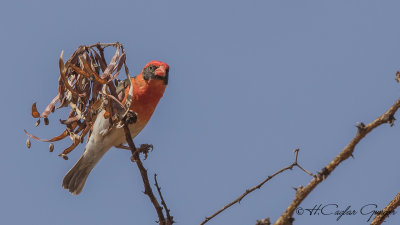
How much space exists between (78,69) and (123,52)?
288mm

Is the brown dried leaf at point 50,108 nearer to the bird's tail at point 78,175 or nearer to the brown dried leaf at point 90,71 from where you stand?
the brown dried leaf at point 90,71

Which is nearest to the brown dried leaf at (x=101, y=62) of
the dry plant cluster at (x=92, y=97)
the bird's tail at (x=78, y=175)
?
the dry plant cluster at (x=92, y=97)

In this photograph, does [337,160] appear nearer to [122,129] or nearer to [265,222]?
[265,222]

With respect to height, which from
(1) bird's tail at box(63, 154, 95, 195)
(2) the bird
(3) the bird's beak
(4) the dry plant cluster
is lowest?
(4) the dry plant cluster

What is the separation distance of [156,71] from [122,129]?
77cm

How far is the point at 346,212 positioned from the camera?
3154 millimetres

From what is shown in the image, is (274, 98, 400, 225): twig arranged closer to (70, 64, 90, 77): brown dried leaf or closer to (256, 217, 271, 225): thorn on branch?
(256, 217, 271, 225): thorn on branch

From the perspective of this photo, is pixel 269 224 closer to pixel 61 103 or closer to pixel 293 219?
pixel 293 219

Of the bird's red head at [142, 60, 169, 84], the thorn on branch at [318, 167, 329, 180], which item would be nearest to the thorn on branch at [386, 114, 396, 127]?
the thorn on branch at [318, 167, 329, 180]

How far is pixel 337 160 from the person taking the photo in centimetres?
207

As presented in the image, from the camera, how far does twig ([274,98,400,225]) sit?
1989 mm

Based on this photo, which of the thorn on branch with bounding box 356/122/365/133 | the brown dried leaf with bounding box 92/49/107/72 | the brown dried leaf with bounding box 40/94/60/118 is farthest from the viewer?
the brown dried leaf with bounding box 40/94/60/118

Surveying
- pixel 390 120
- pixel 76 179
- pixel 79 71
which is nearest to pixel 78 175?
pixel 76 179

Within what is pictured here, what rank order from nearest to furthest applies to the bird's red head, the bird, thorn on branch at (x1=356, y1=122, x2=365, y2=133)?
thorn on branch at (x1=356, y1=122, x2=365, y2=133) → the bird → the bird's red head
